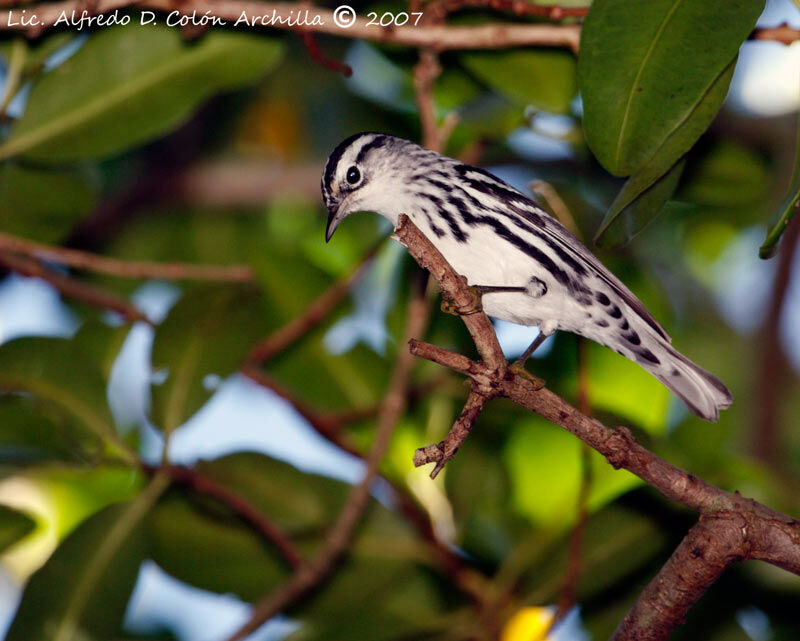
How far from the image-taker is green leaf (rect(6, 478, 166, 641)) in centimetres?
300

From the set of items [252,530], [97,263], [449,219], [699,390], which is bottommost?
[252,530]

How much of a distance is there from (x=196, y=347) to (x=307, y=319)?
0.49 metres

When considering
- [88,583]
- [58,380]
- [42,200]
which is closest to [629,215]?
[88,583]

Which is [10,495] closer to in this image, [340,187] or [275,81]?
[340,187]

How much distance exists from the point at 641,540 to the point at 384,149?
1.66 meters

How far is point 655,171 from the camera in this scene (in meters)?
2.31

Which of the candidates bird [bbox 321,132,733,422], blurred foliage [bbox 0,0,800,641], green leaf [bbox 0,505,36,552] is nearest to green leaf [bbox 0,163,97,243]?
blurred foliage [bbox 0,0,800,641]

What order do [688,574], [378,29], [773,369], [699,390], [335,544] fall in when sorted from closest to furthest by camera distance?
1. [688,574]
2. [699,390]
3. [378,29]
4. [335,544]
5. [773,369]

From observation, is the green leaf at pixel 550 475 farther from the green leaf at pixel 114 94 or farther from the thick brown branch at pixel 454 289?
the green leaf at pixel 114 94

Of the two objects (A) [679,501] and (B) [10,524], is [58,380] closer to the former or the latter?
(B) [10,524]

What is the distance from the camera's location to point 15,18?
2.88 metres

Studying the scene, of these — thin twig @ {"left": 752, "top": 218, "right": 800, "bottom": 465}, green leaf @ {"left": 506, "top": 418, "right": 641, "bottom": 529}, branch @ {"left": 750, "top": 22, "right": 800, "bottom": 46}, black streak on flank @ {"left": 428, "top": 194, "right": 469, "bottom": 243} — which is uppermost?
branch @ {"left": 750, "top": 22, "right": 800, "bottom": 46}

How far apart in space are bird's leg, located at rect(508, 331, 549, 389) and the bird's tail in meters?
0.37

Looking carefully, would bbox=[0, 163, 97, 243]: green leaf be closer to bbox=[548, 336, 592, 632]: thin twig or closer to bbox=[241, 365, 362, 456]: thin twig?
bbox=[241, 365, 362, 456]: thin twig
